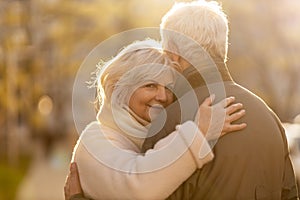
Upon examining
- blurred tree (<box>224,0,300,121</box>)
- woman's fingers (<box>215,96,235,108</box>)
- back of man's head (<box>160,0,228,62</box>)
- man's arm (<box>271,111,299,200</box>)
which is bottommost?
blurred tree (<box>224,0,300,121</box>)

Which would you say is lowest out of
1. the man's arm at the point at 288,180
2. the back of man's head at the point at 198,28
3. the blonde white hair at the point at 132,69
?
the man's arm at the point at 288,180

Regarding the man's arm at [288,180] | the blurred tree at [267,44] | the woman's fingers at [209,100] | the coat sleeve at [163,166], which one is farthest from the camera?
the blurred tree at [267,44]

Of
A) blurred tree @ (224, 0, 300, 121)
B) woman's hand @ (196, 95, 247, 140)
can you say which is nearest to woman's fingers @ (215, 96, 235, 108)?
woman's hand @ (196, 95, 247, 140)

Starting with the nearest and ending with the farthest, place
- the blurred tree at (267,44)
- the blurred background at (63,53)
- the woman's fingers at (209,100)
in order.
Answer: the woman's fingers at (209,100)
the blurred background at (63,53)
the blurred tree at (267,44)

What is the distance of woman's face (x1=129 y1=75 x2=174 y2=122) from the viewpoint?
4.08 meters

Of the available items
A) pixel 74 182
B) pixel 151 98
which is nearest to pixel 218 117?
pixel 151 98

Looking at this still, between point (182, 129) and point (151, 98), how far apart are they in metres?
0.27

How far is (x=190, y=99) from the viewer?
158 inches

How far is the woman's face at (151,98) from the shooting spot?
13.4ft

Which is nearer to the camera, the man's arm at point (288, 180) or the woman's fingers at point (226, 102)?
the woman's fingers at point (226, 102)

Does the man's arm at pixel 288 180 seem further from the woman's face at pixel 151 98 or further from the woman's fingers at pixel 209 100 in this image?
the woman's face at pixel 151 98

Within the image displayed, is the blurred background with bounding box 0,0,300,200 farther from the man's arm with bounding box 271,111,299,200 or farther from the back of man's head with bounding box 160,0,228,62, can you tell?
the back of man's head with bounding box 160,0,228,62

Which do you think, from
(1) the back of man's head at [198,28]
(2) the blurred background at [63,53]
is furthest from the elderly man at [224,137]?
(2) the blurred background at [63,53]

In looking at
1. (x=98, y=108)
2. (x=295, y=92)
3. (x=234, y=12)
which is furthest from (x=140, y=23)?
(x=98, y=108)
